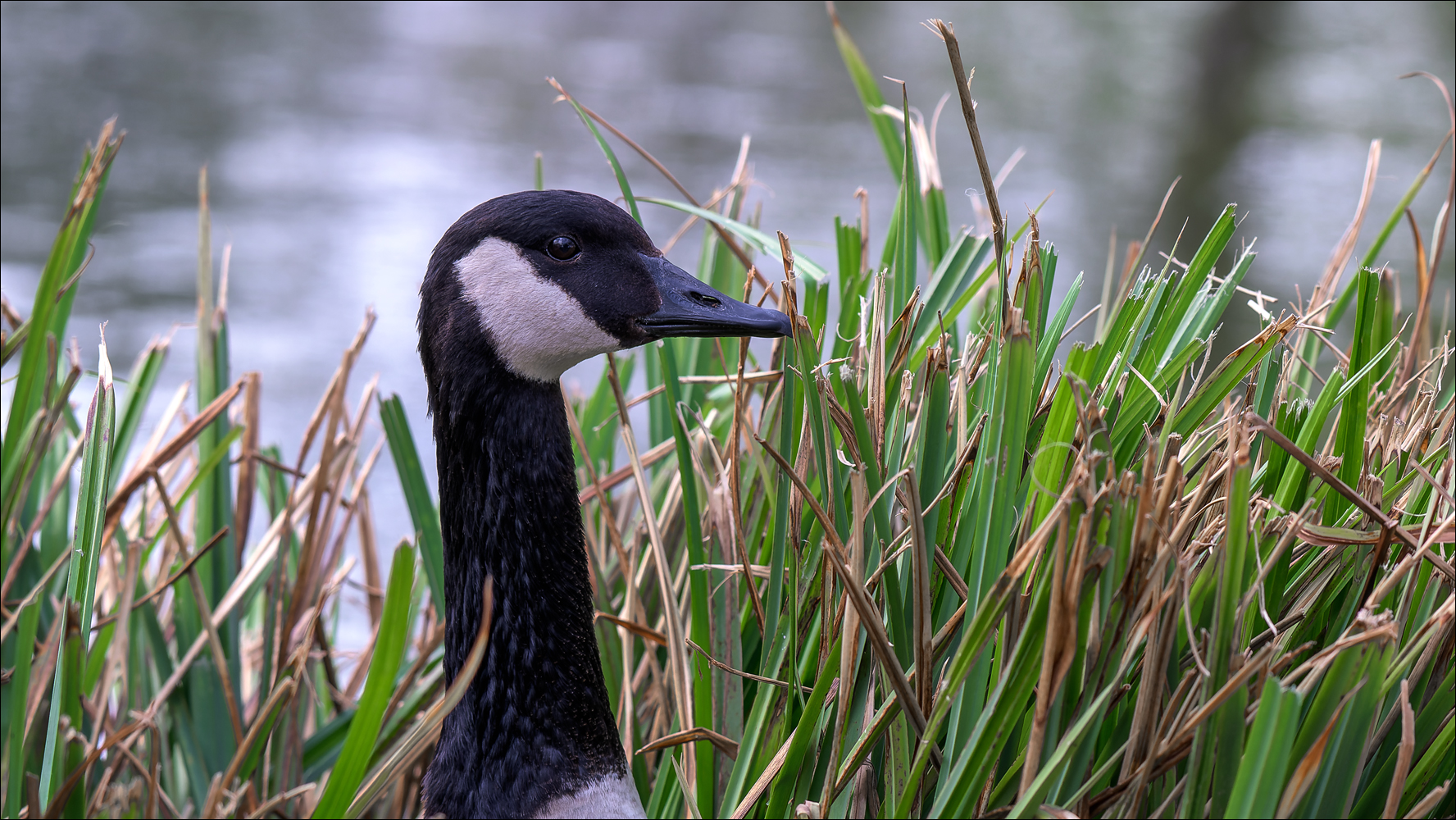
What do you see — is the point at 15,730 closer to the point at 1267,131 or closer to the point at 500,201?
the point at 500,201

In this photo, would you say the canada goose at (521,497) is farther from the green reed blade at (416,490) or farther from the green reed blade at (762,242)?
the green reed blade at (416,490)

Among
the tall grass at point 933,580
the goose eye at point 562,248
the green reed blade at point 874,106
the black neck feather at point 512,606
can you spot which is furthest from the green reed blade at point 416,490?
the green reed blade at point 874,106

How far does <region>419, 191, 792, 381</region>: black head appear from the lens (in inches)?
54.9

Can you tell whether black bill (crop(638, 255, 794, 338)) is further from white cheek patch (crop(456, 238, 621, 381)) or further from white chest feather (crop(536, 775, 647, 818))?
white chest feather (crop(536, 775, 647, 818))

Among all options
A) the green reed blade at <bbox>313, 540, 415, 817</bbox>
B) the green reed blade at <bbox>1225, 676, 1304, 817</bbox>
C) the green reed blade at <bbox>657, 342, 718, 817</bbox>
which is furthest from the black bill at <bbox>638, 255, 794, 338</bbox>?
the green reed blade at <bbox>1225, 676, 1304, 817</bbox>

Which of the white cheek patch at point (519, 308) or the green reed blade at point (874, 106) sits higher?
the green reed blade at point (874, 106)

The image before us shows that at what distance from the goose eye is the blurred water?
2658mm

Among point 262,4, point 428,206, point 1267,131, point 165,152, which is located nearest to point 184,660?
point 428,206

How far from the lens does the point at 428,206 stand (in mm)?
6195

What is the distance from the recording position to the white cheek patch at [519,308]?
139cm

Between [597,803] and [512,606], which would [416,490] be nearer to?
[512,606]

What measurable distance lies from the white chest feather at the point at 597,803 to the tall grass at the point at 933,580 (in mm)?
69

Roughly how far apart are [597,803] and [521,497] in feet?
1.24

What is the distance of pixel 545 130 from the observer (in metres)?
8.10
